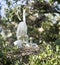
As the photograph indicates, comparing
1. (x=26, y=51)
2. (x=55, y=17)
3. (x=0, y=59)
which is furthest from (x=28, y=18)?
(x=0, y=59)

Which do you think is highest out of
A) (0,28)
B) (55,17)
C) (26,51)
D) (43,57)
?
(43,57)

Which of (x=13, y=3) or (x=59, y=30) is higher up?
(x=13, y=3)

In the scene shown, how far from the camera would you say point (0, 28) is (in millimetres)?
14188

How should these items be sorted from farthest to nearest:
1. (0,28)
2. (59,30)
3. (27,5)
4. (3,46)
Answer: (0,28), (27,5), (59,30), (3,46)

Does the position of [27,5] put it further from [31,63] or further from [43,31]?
[31,63]

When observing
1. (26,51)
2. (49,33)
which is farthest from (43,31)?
(26,51)

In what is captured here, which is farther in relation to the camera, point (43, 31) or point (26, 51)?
point (43, 31)

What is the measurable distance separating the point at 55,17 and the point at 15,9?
77.8 inches

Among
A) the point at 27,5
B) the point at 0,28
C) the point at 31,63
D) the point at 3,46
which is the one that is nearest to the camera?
the point at 31,63

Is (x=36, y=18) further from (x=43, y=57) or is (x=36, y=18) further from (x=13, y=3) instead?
(x=43, y=57)

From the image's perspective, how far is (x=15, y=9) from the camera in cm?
1319

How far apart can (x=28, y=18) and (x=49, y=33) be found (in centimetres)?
140

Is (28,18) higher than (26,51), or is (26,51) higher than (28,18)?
(26,51)

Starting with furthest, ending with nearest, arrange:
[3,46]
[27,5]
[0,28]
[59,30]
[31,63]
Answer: [0,28], [27,5], [59,30], [3,46], [31,63]
